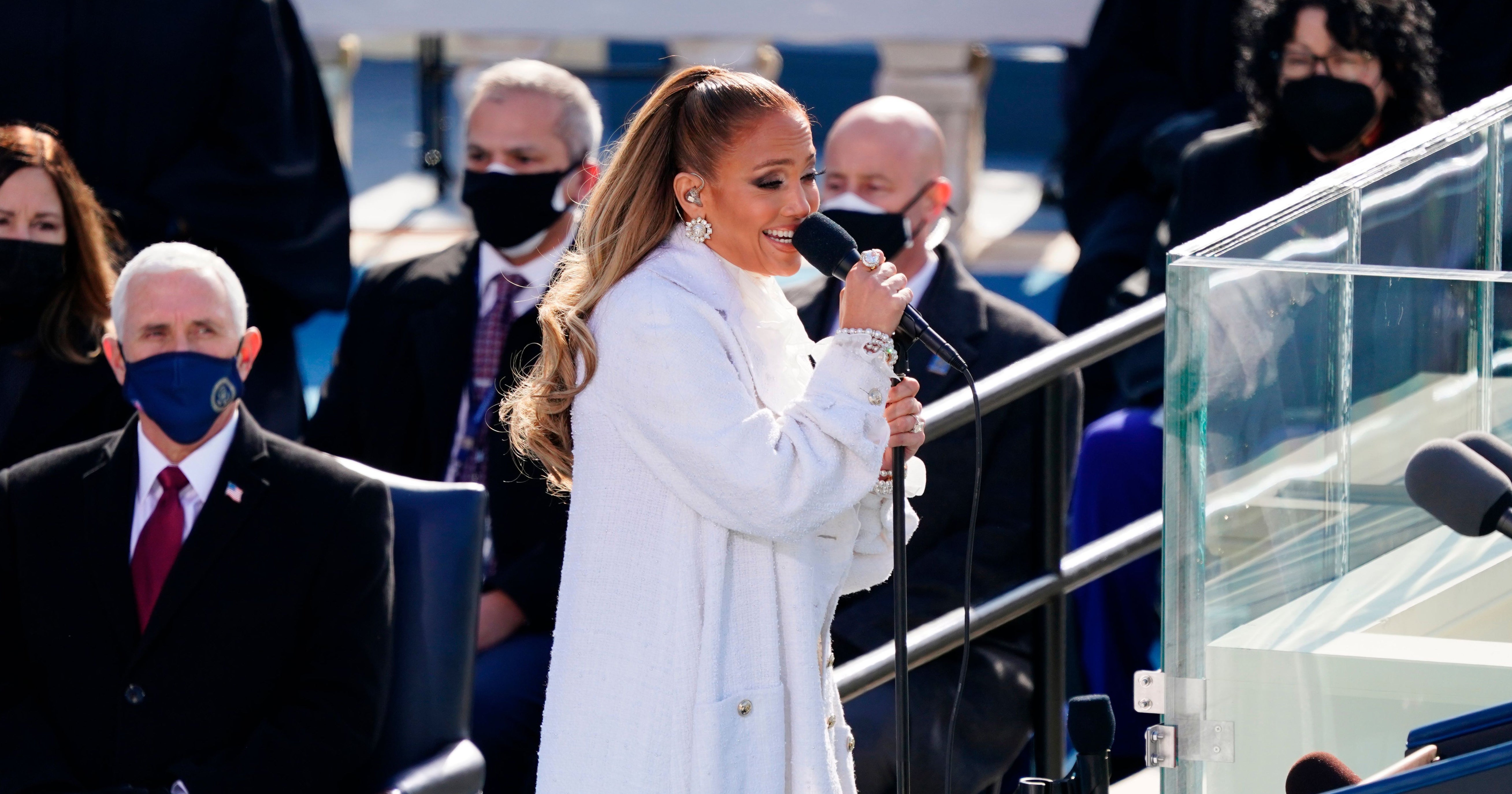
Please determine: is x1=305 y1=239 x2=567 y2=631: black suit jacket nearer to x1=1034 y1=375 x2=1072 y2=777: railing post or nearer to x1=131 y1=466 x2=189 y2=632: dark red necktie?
x1=131 y1=466 x2=189 y2=632: dark red necktie

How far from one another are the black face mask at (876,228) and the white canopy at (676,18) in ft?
8.03

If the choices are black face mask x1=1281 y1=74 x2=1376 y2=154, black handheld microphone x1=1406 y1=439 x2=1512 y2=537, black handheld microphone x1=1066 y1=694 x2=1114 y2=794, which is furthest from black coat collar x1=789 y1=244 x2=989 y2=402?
black handheld microphone x1=1406 y1=439 x2=1512 y2=537

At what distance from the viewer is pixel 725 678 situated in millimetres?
2168

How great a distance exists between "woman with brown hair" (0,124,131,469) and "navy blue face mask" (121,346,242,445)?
0.78 metres

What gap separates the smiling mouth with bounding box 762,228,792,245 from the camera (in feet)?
7.30

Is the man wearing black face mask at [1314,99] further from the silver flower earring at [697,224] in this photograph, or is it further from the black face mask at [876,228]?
the silver flower earring at [697,224]

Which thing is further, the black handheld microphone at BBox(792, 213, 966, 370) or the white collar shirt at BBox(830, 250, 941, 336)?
the white collar shirt at BBox(830, 250, 941, 336)

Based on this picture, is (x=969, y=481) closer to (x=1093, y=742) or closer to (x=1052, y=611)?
(x=1052, y=611)

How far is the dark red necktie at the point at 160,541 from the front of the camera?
3.14 meters

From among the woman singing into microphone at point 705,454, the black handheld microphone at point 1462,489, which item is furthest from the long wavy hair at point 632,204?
the black handheld microphone at point 1462,489

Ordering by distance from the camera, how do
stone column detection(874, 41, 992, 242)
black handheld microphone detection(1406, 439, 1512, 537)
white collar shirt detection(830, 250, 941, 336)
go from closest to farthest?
black handheld microphone detection(1406, 439, 1512, 537) → white collar shirt detection(830, 250, 941, 336) → stone column detection(874, 41, 992, 242)

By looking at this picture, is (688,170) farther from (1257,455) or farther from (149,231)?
(149,231)

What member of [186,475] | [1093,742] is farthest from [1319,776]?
[186,475]

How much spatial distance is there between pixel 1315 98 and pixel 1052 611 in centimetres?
136
